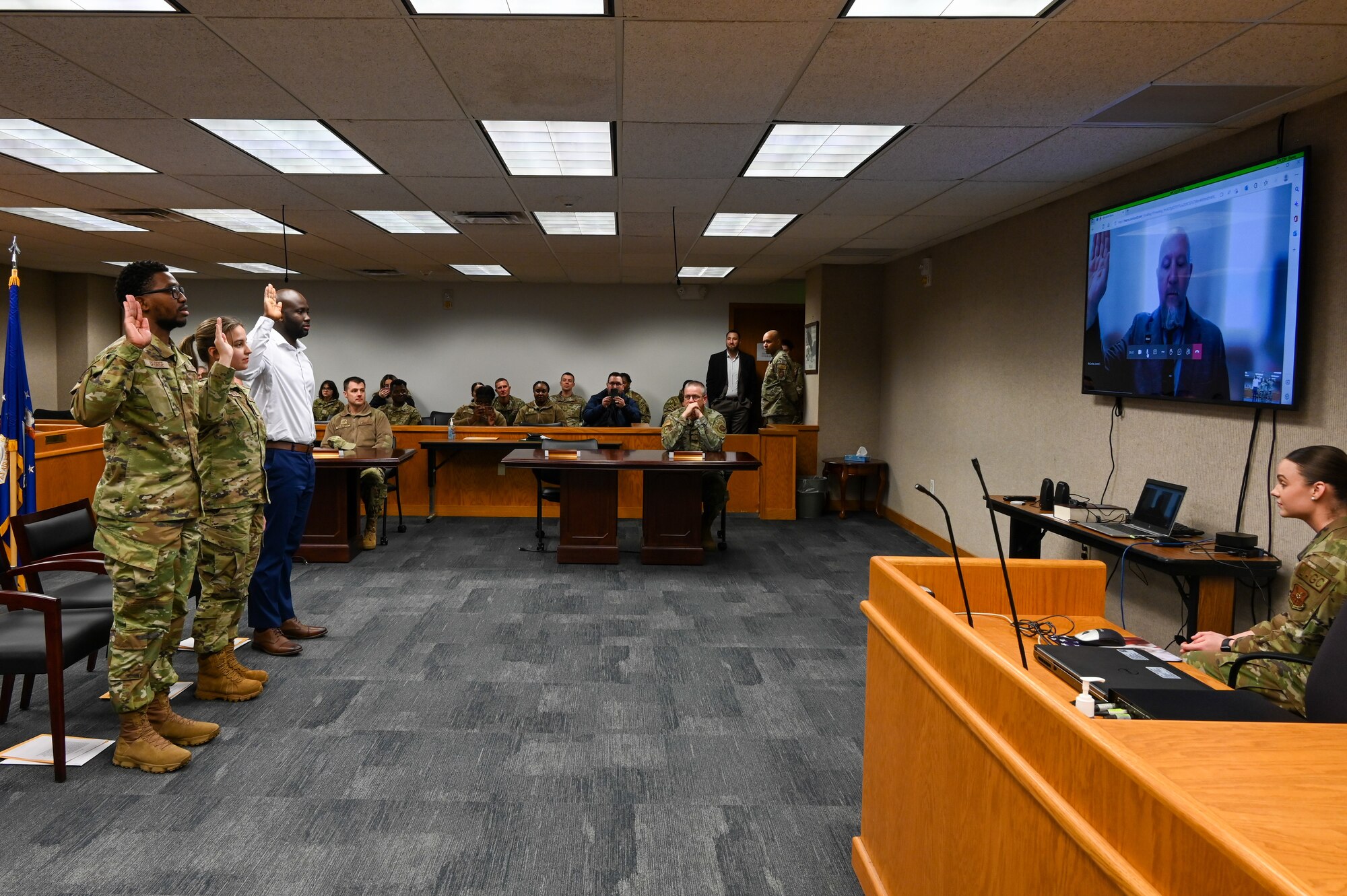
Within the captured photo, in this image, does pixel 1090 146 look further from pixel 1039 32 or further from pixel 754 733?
pixel 754 733

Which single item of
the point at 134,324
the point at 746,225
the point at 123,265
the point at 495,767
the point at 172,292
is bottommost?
the point at 495,767

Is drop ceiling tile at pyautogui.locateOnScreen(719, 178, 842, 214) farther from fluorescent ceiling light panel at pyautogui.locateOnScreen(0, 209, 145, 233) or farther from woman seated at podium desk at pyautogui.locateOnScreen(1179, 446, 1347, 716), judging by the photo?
fluorescent ceiling light panel at pyautogui.locateOnScreen(0, 209, 145, 233)

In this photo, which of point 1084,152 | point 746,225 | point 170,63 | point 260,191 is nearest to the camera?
point 170,63

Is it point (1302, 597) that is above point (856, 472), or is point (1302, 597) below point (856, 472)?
above

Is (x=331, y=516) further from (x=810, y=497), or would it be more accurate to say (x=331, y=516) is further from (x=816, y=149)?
(x=810, y=497)

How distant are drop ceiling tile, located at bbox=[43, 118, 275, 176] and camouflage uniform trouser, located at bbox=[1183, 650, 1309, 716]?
452cm

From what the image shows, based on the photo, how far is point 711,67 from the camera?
2977mm

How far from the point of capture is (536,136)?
13.0 feet

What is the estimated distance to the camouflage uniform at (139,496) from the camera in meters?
2.70

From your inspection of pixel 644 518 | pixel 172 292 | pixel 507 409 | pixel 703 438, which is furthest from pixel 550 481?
pixel 172 292

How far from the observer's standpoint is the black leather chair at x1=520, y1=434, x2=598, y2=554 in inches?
253

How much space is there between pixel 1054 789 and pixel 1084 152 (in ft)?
12.0

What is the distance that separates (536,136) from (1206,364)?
3235 mm

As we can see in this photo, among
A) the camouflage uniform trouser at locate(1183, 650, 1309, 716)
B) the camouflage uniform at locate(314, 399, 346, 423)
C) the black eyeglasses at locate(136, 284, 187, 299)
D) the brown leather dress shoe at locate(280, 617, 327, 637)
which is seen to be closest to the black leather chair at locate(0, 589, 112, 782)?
the black eyeglasses at locate(136, 284, 187, 299)
